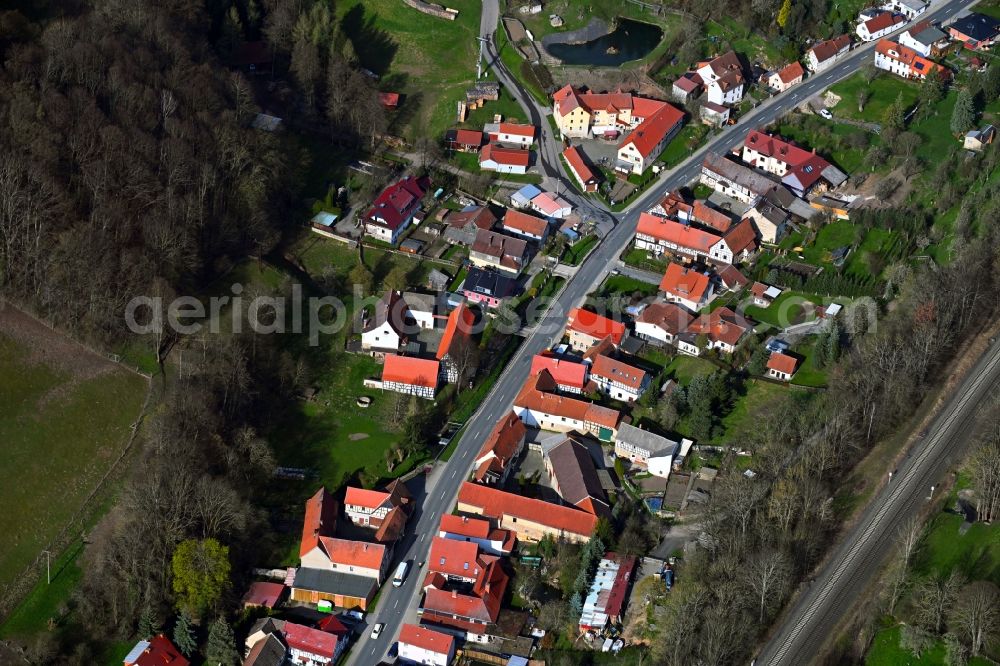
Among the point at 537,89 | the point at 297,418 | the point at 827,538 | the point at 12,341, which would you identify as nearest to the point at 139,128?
the point at 12,341

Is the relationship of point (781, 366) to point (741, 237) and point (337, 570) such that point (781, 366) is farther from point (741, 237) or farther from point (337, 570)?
point (337, 570)

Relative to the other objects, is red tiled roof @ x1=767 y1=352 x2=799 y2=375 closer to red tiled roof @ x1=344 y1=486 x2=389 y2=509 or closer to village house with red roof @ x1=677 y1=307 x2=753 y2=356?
village house with red roof @ x1=677 y1=307 x2=753 y2=356

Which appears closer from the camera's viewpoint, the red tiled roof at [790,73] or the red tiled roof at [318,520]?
the red tiled roof at [318,520]

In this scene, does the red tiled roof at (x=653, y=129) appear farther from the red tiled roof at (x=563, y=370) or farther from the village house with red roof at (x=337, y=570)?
the village house with red roof at (x=337, y=570)

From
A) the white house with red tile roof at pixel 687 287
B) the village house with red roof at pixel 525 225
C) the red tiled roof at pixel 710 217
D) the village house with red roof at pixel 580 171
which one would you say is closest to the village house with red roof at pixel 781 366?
the white house with red tile roof at pixel 687 287

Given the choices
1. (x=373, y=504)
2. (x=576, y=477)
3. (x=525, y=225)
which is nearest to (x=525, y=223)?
(x=525, y=225)

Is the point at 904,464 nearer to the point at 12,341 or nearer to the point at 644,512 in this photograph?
the point at 644,512

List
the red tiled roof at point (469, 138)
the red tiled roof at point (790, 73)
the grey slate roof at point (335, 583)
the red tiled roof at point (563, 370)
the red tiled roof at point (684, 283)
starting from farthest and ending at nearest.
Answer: the red tiled roof at point (790, 73), the red tiled roof at point (469, 138), the red tiled roof at point (684, 283), the red tiled roof at point (563, 370), the grey slate roof at point (335, 583)
